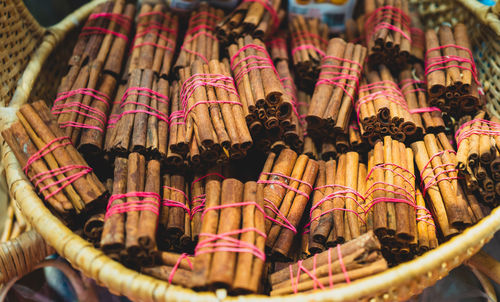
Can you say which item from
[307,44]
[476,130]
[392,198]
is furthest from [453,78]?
[307,44]

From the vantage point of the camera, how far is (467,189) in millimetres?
2236

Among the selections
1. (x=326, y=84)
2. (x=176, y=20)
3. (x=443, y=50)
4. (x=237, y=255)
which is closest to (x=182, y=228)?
(x=237, y=255)

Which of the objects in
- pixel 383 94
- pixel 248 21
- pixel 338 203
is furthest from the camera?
pixel 248 21

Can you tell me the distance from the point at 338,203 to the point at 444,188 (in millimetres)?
574

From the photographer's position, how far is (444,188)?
222cm

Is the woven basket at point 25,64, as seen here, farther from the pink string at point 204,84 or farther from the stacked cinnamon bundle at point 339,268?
the stacked cinnamon bundle at point 339,268

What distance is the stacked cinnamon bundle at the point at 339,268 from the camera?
1814 mm

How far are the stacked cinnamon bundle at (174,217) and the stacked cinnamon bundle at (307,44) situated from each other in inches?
48.8

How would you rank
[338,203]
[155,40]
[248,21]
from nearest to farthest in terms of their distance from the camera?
[338,203] → [248,21] → [155,40]

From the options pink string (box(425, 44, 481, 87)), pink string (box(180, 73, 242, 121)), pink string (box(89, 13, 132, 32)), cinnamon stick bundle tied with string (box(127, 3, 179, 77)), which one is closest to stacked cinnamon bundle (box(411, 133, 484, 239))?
pink string (box(425, 44, 481, 87))

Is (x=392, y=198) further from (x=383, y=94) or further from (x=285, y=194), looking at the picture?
(x=383, y=94)

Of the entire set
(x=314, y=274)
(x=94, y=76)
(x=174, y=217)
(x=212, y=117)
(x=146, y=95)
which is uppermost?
(x=94, y=76)

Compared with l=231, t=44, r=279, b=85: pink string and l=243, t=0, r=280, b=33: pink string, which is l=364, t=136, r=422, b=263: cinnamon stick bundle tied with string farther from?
l=243, t=0, r=280, b=33: pink string

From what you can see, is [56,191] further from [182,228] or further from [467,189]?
[467,189]
